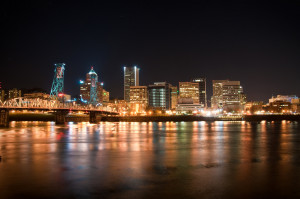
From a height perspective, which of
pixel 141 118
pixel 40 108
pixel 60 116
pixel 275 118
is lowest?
pixel 275 118

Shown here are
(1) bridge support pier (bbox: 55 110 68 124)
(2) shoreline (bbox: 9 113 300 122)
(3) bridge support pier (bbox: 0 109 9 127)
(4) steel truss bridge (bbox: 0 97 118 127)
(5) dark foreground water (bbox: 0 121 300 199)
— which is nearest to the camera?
(5) dark foreground water (bbox: 0 121 300 199)

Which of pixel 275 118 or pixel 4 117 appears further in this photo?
pixel 275 118

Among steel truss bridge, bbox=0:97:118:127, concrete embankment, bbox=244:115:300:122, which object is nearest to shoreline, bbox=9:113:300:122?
concrete embankment, bbox=244:115:300:122

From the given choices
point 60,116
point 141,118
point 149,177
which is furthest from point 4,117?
point 141,118

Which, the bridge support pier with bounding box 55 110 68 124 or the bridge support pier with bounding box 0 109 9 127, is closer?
the bridge support pier with bounding box 0 109 9 127

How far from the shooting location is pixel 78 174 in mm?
15188

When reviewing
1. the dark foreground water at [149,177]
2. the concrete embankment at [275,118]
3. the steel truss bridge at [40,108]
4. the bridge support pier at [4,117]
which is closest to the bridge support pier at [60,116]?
the steel truss bridge at [40,108]

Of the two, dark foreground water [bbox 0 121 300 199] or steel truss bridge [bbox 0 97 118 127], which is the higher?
steel truss bridge [bbox 0 97 118 127]

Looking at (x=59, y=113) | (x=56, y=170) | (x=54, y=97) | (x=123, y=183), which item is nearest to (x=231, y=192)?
(x=123, y=183)

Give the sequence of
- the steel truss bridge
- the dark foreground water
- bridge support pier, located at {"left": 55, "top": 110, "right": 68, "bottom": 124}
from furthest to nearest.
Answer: bridge support pier, located at {"left": 55, "top": 110, "right": 68, "bottom": 124}
the steel truss bridge
the dark foreground water

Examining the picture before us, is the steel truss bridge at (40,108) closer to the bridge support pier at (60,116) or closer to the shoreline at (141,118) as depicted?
the bridge support pier at (60,116)

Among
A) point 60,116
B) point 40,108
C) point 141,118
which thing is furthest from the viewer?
point 141,118

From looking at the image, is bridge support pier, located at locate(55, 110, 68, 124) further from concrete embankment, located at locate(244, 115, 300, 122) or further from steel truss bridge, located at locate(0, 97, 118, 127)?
concrete embankment, located at locate(244, 115, 300, 122)

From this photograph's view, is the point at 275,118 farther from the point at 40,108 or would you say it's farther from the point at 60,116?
the point at 40,108
